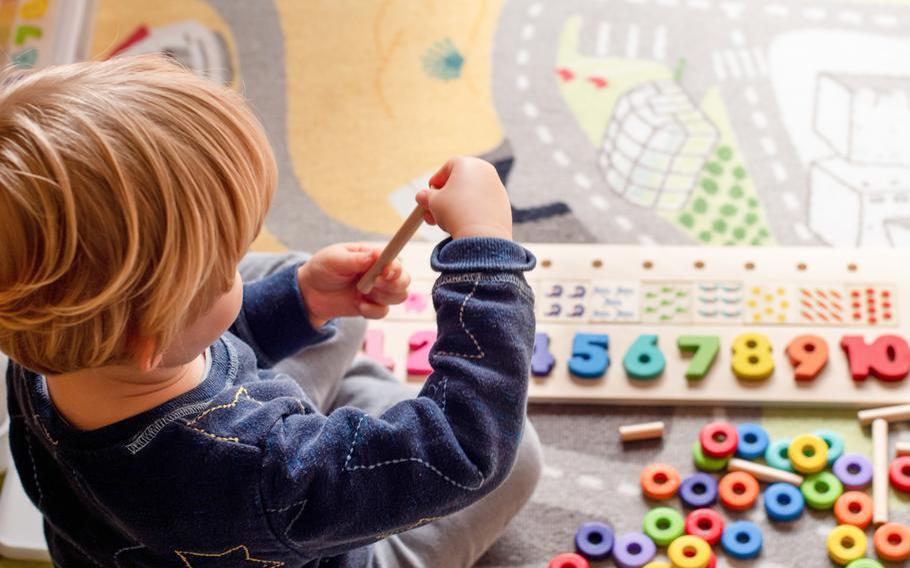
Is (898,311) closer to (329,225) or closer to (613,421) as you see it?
(613,421)

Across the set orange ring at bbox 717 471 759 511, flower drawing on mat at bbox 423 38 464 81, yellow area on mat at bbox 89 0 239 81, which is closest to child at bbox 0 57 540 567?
orange ring at bbox 717 471 759 511

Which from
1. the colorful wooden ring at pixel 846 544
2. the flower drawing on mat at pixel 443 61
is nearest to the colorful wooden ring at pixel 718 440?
the colorful wooden ring at pixel 846 544

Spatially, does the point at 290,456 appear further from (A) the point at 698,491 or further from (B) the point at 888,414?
(B) the point at 888,414

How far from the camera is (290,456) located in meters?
0.72

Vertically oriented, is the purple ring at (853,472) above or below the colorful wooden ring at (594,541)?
above

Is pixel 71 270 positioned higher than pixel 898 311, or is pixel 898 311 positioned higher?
pixel 71 270

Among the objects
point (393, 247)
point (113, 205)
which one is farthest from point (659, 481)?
point (113, 205)

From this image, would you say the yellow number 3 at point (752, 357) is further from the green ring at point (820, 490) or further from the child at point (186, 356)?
the child at point (186, 356)

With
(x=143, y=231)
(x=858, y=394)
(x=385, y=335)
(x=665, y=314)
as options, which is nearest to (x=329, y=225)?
(x=385, y=335)

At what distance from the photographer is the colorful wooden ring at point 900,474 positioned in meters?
1.01

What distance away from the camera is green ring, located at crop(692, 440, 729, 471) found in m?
1.06

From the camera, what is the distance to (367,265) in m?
0.90

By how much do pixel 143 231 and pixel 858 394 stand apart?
734 millimetres

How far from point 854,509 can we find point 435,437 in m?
0.46
